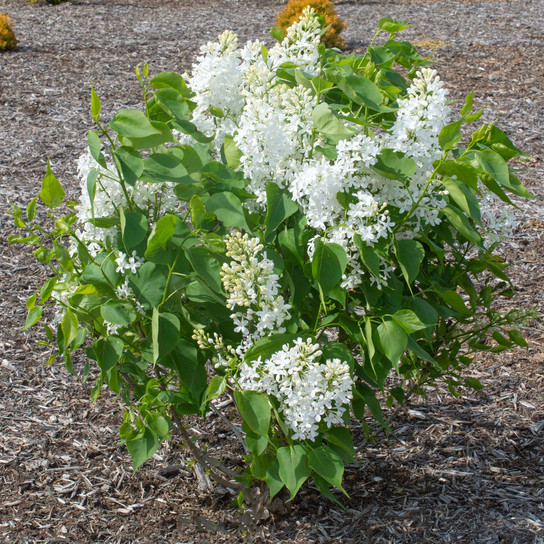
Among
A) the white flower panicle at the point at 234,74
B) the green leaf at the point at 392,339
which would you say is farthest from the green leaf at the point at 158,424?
the white flower panicle at the point at 234,74

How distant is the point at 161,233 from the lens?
6.14 ft

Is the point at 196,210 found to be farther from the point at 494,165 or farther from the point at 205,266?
the point at 494,165

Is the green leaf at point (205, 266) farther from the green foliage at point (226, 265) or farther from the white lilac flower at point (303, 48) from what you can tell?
the white lilac flower at point (303, 48)

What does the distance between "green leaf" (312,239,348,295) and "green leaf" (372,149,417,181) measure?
10.0 inches

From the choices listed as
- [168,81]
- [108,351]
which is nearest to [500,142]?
[168,81]

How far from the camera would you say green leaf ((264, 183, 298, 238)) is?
1993 millimetres

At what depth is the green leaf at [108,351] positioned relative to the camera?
2000 millimetres

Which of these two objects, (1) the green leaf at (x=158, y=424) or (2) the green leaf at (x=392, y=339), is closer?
(2) the green leaf at (x=392, y=339)

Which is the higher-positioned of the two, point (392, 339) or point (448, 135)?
point (448, 135)

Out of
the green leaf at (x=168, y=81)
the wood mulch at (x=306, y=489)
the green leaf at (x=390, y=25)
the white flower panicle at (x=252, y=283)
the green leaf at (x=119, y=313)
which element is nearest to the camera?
the white flower panicle at (x=252, y=283)

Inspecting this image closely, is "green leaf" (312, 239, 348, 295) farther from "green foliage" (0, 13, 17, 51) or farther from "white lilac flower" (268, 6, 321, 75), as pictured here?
"green foliage" (0, 13, 17, 51)

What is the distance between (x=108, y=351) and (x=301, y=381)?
58cm

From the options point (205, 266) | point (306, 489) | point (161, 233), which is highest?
point (161, 233)

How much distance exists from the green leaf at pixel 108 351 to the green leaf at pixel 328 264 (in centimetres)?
62
